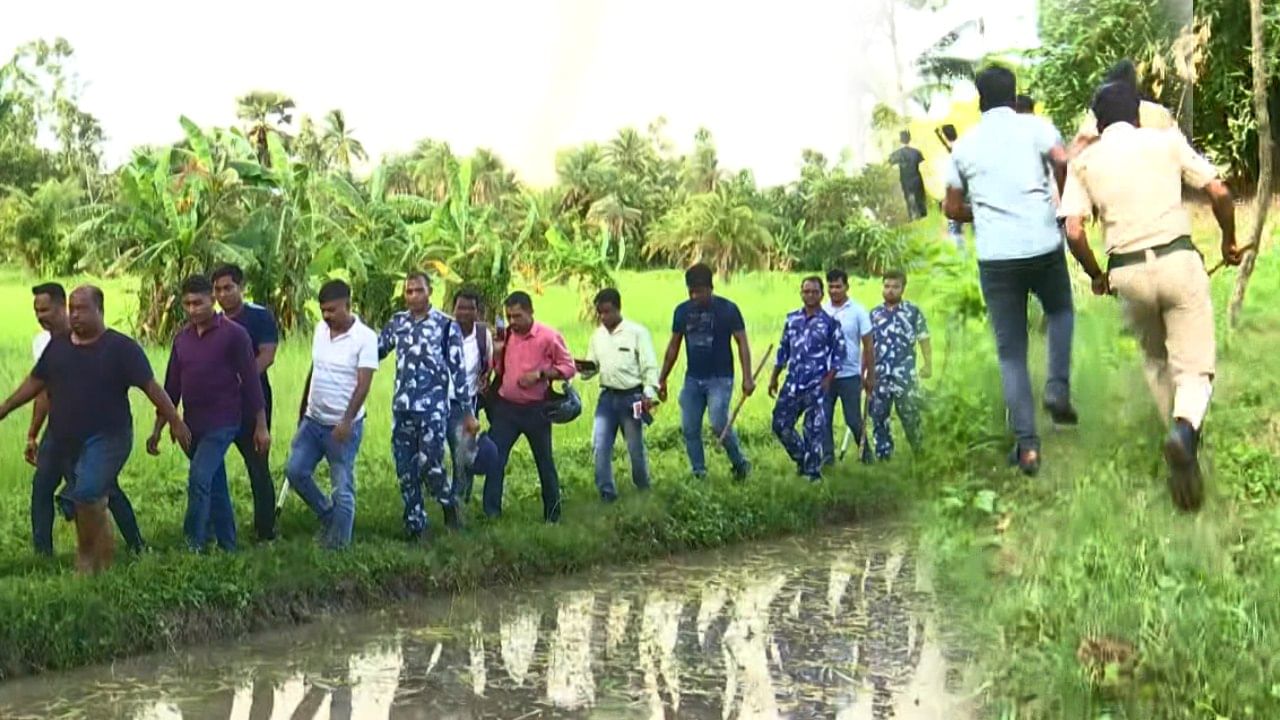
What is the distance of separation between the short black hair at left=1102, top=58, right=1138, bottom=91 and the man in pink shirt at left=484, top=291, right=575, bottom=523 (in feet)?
15.8

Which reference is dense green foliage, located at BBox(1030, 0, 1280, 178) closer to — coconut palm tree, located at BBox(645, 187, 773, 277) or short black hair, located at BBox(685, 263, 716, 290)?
short black hair, located at BBox(685, 263, 716, 290)

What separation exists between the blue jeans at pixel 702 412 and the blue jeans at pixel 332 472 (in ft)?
6.30

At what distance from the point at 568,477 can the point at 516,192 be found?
173 centimetres

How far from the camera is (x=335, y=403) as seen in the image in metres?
5.92

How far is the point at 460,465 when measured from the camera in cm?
666

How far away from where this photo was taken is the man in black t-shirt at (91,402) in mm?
5289

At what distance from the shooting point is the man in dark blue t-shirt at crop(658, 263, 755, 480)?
7.27 meters

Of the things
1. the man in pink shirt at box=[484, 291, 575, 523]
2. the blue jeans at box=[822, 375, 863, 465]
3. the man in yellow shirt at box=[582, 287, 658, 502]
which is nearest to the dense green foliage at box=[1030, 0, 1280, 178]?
the man in pink shirt at box=[484, 291, 575, 523]

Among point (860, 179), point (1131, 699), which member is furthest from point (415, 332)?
point (1131, 699)

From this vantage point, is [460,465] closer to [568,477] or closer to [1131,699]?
[568,477]

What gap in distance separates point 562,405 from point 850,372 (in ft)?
4.89

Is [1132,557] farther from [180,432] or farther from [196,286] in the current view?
[196,286]

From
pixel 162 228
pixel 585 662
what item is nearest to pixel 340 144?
pixel 162 228

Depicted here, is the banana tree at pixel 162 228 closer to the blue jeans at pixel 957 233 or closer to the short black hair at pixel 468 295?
the short black hair at pixel 468 295
